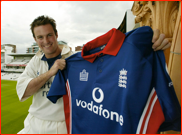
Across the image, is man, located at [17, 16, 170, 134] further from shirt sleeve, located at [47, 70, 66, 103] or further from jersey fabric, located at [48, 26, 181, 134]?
jersey fabric, located at [48, 26, 181, 134]

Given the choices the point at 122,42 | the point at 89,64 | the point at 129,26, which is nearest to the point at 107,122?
the point at 89,64

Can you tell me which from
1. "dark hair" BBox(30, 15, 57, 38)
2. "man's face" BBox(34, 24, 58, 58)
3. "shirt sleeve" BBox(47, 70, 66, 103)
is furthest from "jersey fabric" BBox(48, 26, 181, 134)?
"dark hair" BBox(30, 15, 57, 38)

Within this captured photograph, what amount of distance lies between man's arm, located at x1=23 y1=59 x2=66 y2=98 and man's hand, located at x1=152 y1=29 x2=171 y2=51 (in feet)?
3.06

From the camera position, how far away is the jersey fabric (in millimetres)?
687

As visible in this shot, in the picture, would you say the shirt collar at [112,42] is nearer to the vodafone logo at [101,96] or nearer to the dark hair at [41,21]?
the vodafone logo at [101,96]

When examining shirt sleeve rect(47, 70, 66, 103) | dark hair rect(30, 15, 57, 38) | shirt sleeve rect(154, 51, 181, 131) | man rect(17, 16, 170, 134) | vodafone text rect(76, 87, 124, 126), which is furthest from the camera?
dark hair rect(30, 15, 57, 38)

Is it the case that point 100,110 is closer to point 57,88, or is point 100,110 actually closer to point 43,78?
point 57,88

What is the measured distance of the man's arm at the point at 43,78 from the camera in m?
1.19

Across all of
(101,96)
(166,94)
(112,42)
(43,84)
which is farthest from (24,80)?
(166,94)

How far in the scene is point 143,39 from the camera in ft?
2.35

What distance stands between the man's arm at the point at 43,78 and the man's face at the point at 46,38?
404mm

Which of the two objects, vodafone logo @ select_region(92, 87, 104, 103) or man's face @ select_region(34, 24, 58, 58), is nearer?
vodafone logo @ select_region(92, 87, 104, 103)

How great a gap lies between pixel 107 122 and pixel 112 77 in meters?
0.39

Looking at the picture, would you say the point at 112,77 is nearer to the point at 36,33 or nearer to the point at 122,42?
the point at 122,42
